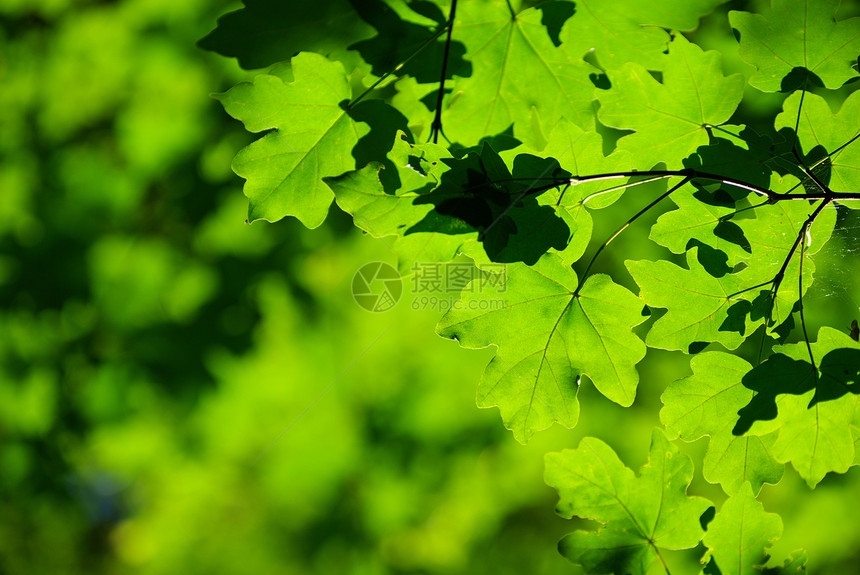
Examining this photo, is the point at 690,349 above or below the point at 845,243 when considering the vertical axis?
below

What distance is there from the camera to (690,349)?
1.16 meters

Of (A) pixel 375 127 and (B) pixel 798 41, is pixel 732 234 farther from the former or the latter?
(A) pixel 375 127

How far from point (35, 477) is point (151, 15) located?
302 cm

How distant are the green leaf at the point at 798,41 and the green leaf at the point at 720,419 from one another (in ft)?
2.01

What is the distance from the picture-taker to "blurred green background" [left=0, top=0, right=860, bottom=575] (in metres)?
3.04

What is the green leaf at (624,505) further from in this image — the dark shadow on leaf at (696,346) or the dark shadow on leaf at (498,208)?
the dark shadow on leaf at (498,208)

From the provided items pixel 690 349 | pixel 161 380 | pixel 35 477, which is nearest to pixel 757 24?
pixel 690 349

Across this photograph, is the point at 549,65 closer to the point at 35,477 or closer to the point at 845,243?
the point at 845,243

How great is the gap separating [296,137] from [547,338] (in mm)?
710

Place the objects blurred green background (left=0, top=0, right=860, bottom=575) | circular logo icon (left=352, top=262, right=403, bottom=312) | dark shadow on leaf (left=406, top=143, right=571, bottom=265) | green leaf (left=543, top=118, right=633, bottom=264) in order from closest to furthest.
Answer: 1. dark shadow on leaf (left=406, top=143, right=571, bottom=265)
2. green leaf (left=543, top=118, right=633, bottom=264)
3. circular logo icon (left=352, top=262, right=403, bottom=312)
4. blurred green background (left=0, top=0, right=860, bottom=575)

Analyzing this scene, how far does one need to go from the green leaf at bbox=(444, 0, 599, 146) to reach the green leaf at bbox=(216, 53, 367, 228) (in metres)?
→ 0.27

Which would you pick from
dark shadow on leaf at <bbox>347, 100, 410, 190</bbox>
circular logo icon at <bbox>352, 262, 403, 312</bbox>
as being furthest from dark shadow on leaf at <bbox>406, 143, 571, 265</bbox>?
circular logo icon at <bbox>352, 262, 403, 312</bbox>

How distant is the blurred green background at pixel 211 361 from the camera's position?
3.04 m

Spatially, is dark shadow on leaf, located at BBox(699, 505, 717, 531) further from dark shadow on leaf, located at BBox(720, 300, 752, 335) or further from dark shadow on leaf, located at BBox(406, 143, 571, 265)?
dark shadow on leaf, located at BBox(406, 143, 571, 265)
